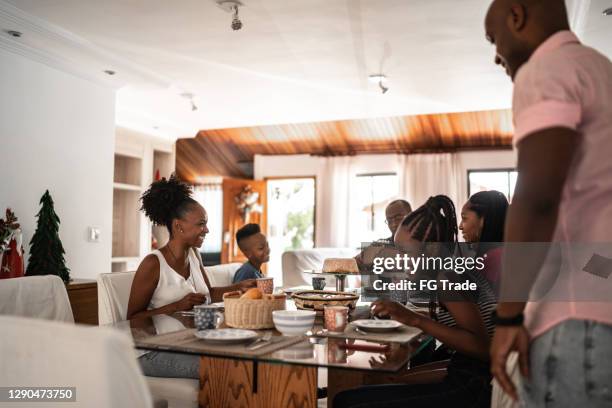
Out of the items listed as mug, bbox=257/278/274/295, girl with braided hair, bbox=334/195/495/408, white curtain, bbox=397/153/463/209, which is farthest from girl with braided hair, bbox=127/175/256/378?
white curtain, bbox=397/153/463/209

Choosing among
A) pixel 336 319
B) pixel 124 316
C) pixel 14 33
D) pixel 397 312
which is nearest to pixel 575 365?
pixel 397 312

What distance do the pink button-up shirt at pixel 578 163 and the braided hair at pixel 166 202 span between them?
2063 millimetres

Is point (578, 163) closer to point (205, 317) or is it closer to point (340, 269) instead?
point (205, 317)

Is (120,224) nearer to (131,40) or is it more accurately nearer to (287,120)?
(287,120)

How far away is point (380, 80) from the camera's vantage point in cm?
471

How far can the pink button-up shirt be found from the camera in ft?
2.73

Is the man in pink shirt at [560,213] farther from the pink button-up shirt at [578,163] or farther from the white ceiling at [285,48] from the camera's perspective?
the white ceiling at [285,48]

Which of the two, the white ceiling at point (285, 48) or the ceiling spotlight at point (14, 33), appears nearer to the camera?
the white ceiling at point (285, 48)

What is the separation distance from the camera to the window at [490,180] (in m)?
7.08

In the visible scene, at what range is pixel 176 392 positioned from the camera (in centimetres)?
195

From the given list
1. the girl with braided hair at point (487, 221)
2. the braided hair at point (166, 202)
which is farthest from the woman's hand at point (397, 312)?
the braided hair at point (166, 202)

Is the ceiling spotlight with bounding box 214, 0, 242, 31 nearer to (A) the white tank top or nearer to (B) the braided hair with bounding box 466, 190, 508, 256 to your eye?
(A) the white tank top

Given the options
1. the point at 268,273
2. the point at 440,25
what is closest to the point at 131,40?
the point at 440,25

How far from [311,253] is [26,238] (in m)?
3.36
